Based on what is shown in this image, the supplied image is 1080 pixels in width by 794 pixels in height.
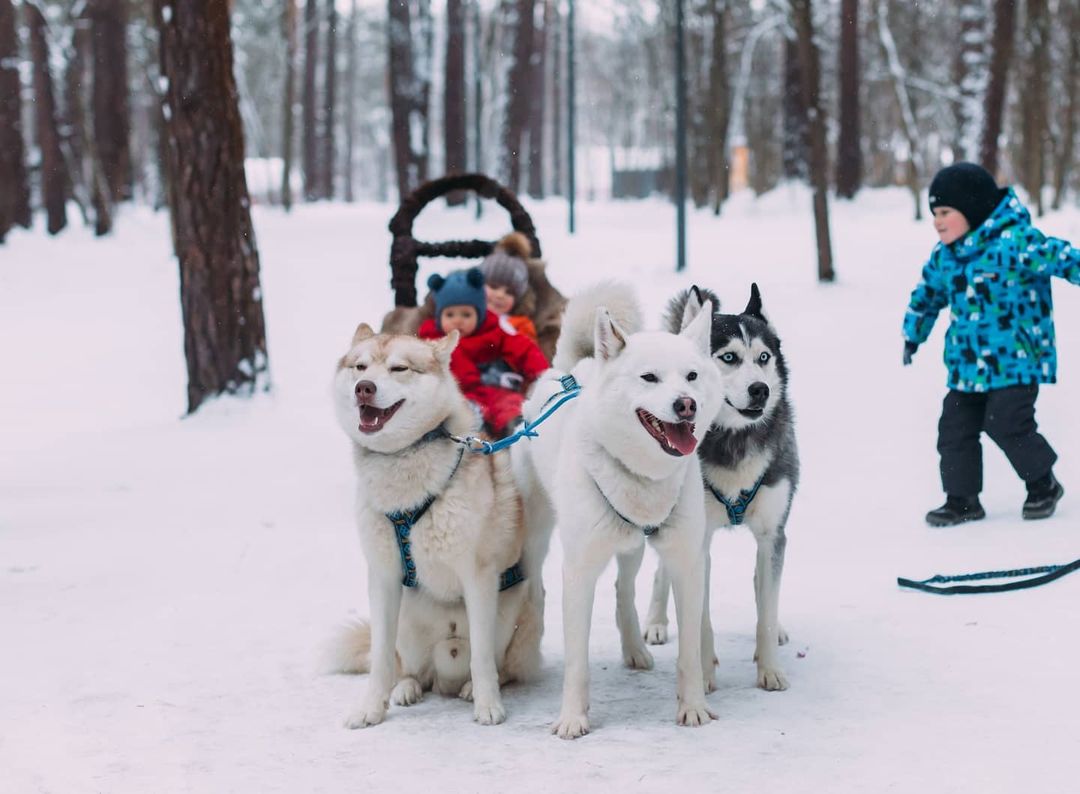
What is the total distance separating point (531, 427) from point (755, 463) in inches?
29.9

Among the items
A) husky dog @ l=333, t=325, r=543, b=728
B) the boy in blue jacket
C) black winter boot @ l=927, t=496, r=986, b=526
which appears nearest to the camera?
husky dog @ l=333, t=325, r=543, b=728

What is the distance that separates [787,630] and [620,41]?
41131 mm

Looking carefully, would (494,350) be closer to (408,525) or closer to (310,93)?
(408,525)

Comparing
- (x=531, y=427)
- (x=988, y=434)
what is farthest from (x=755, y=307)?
(x=988, y=434)

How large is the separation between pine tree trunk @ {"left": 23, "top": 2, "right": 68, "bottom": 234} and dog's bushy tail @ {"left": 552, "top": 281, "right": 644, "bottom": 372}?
740 inches

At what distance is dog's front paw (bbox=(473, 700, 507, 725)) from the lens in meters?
3.70

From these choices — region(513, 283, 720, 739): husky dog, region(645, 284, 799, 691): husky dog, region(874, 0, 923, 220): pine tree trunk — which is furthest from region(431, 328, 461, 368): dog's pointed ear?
region(874, 0, 923, 220): pine tree trunk

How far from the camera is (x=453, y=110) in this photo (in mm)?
21719

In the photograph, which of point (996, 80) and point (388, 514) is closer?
point (388, 514)

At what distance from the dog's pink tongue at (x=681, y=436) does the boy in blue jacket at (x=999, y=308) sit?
9.26ft

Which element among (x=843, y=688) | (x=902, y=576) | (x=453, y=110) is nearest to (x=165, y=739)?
(x=843, y=688)

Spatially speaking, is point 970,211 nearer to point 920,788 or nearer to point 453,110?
point 920,788

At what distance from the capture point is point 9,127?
770 inches

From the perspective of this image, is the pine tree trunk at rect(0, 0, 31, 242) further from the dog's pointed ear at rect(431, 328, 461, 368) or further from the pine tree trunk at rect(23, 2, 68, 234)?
the dog's pointed ear at rect(431, 328, 461, 368)
